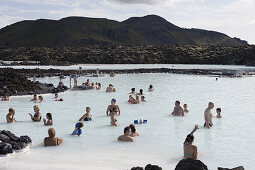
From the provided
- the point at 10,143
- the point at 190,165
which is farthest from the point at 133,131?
the point at 190,165

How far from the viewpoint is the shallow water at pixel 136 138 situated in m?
7.71

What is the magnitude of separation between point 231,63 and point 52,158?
58.2m

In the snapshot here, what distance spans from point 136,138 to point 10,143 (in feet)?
13.0

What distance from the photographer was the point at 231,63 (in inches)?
2395

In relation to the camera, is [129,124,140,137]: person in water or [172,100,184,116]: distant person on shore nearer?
[129,124,140,137]: person in water

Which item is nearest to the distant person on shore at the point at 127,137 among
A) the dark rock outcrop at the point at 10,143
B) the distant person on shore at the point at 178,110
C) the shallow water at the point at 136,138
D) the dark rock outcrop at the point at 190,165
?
the shallow water at the point at 136,138

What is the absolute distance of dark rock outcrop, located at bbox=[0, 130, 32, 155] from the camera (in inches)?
295

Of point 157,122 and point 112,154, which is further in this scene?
point 157,122

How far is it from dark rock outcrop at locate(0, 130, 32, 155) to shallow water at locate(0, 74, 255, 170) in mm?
234

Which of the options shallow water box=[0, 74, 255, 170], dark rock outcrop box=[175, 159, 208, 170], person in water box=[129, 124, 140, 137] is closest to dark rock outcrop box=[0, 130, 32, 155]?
shallow water box=[0, 74, 255, 170]

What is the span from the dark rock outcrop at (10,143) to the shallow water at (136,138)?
23cm

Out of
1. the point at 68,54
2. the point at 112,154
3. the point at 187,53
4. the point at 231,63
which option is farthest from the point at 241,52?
the point at 112,154

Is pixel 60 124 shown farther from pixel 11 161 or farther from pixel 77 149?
pixel 11 161

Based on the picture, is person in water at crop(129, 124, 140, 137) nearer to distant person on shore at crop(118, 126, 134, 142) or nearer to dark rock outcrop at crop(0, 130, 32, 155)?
distant person on shore at crop(118, 126, 134, 142)
